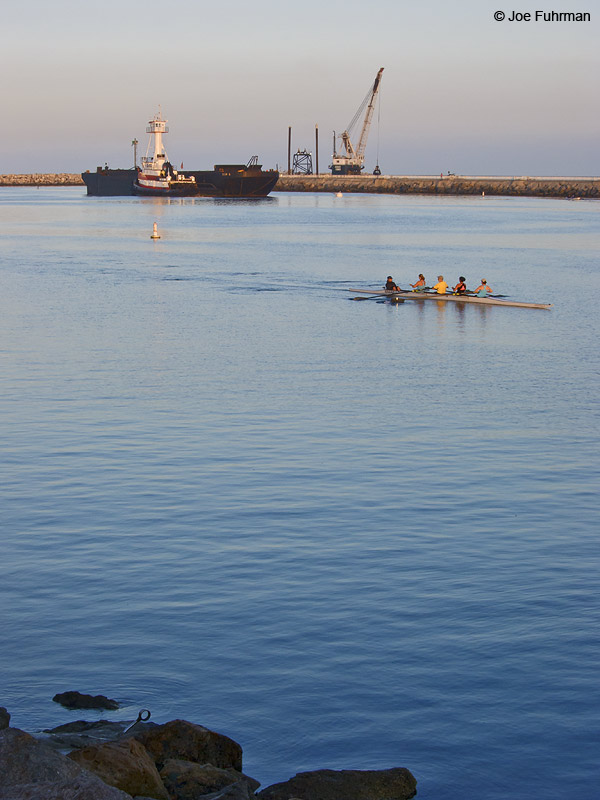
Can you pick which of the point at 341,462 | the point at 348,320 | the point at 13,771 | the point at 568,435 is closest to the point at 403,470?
the point at 341,462

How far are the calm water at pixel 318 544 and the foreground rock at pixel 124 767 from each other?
5.52 ft

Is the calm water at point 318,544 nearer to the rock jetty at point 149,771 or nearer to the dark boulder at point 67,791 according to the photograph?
the rock jetty at point 149,771

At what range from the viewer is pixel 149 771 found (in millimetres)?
9016

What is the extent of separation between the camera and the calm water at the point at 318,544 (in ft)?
37.8

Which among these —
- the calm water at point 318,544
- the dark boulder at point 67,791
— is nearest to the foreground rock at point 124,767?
the dark boulder at point 67,791

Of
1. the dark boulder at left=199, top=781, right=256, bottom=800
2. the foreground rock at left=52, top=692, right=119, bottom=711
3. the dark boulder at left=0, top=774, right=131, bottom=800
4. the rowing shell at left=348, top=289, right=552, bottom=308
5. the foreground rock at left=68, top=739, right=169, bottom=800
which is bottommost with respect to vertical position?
the foreground rock at left=52, top=692, right=119, bottom=711

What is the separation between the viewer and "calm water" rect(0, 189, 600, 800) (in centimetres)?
1152

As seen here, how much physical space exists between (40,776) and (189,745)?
2387mm

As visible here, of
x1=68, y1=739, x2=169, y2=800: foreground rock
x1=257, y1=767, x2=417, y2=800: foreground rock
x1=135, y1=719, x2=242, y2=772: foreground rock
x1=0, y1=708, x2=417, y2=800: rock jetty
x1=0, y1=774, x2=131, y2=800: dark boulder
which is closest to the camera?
x1=0, y1=774, x2=131, y2=800: dark boulder

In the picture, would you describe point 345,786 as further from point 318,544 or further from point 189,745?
point 318,544

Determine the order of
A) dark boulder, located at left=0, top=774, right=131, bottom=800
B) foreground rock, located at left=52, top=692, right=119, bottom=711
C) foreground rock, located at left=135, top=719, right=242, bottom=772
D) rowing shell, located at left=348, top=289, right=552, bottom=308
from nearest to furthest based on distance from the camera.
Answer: dark boulder, located at left=0, top=774, right=131, bottom=800 < foreground rock, located at left=135, top=719, right=242, bottom=772 < foreground rock, located at left=52, top=692, right=119, bottom=711 < rowing shell, located at left=348, top=289, right=552, bottom=308

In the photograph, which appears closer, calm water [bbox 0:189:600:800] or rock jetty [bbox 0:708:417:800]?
rock jetty [bbox 0:708:417:800]

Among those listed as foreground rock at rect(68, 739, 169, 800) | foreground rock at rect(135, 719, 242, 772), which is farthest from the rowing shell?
foreground rock at rect(68, 739, 169, 800)

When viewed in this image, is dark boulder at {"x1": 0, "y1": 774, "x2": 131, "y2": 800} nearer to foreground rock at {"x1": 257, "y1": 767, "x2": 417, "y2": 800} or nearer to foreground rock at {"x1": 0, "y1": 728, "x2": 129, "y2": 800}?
foreground rock at {"x1": 0, "y1": 728, "x2": 129, "y2": 800}
